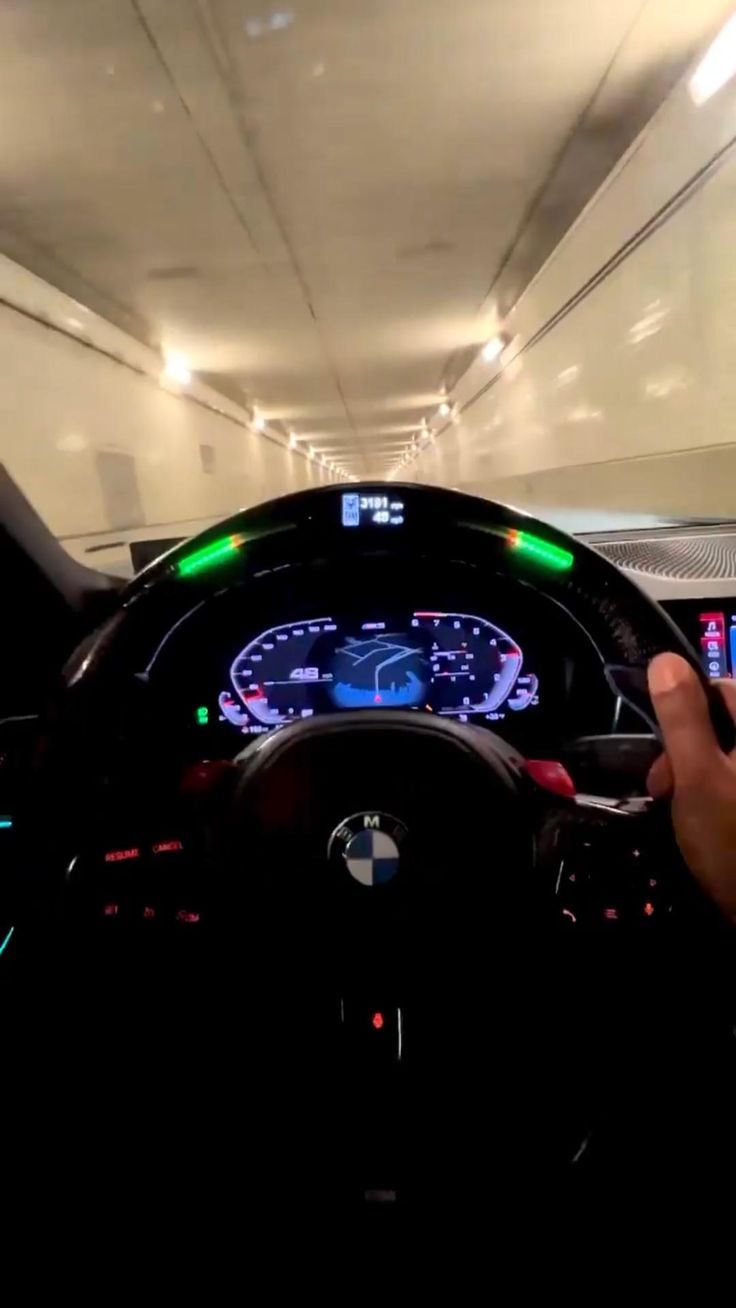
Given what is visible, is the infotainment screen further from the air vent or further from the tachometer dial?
the tachometer dial

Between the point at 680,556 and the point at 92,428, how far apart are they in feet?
19.7

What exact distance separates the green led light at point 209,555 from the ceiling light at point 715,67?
3.97 metres

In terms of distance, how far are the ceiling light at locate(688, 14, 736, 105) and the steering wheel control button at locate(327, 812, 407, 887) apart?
408 cm

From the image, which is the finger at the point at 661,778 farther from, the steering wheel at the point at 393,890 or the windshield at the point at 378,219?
the windshield at the point at 378,219

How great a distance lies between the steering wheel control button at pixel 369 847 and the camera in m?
1.09

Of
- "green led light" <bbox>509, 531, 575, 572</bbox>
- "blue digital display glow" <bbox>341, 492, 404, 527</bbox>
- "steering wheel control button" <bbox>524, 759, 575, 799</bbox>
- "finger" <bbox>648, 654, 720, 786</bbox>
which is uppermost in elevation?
"blue digital display glow" <bbox>341, 492, 404, 527</bbox>

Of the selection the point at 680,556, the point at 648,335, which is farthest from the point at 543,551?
the point at 648,335

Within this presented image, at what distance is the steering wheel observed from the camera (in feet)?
3.64

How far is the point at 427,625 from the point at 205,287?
7134 mm

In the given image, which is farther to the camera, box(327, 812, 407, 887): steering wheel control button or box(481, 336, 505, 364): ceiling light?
box(481, 336, 505, 364): ceiling light

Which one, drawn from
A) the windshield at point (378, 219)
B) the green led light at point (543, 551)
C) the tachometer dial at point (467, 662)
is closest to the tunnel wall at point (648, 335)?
the windshield at point (378, 219)

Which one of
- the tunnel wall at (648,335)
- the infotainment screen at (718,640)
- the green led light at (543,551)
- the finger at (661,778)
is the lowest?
the infotainment screen at (718,640)

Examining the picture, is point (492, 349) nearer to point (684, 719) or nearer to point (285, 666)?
point (285, 666)

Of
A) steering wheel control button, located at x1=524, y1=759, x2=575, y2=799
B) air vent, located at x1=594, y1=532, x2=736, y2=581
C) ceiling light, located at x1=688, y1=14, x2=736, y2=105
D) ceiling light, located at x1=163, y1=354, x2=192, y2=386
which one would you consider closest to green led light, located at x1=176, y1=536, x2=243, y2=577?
steering wheel control button, located at x1=524, y1=759, x2=575, y2=799
